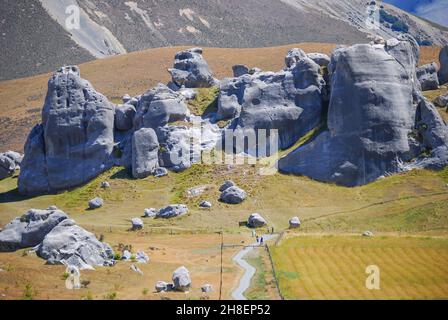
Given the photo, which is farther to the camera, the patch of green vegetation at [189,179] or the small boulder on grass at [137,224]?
the patch of green vegetation at [189,179]

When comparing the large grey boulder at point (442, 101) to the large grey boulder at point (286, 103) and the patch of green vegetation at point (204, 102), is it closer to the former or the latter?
the large grey boulder at point (286, 103)

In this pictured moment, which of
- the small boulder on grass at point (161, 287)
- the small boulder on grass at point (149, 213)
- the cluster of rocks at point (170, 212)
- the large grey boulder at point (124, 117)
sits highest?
the small boulder on grass at point (161, 287)

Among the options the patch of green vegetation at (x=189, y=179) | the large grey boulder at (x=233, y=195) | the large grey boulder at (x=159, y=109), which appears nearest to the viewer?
the large grey boulder at (x=233, y=195)

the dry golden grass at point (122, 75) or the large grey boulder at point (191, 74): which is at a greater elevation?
the large grey boulder at point (191, 74)

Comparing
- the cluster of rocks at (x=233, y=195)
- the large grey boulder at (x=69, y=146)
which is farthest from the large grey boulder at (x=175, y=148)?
the cluster of rocks at (x=233, y=195)

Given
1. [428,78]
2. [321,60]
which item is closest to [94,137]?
[321,60]
